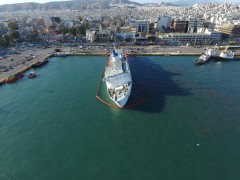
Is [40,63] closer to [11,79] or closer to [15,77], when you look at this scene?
[15,77]

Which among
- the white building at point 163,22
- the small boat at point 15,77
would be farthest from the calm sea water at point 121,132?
the white building at point 163,22

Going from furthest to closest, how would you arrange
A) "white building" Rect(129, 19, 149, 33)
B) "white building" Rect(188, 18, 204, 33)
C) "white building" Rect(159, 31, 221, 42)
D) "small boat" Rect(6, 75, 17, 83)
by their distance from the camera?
"white building" Rect(129, 19, 149, 33) < "white building" Rect(188, 18, 204, 33) < "white building" Rect(159, 31, 221, 42) < "small boat" Rect(6, 75, 17, 83)

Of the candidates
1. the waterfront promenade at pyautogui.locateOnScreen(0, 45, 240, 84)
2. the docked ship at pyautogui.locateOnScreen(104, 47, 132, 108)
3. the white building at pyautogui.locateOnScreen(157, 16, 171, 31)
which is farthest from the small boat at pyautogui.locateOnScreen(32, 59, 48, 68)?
the white building at pyautogui.locateOnScreen(157, 16, 171, 31)

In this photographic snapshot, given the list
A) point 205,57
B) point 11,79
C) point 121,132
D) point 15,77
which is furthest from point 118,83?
point 205,57

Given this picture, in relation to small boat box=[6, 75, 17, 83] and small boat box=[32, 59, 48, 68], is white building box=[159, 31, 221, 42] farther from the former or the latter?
small boat box=[6, 75, 17, 83]

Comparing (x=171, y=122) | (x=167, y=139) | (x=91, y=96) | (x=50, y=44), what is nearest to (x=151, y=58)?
(x=91, y=96)

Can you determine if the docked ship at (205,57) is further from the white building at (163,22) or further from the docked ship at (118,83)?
the white building at (163,22)

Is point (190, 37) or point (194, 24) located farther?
point (194, 24)

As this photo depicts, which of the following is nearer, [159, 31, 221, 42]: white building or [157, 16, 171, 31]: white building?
[159, 31, 221, 42]: white building
